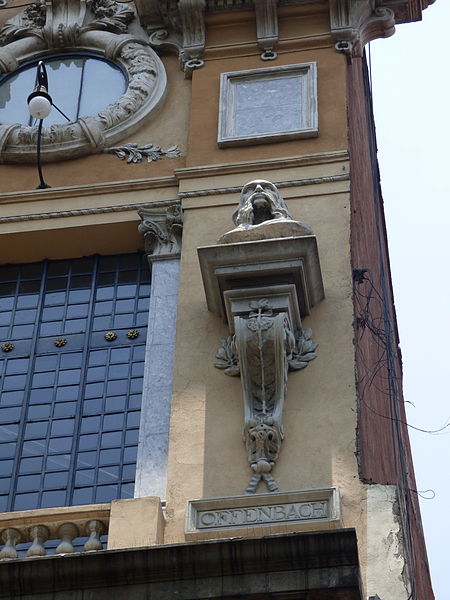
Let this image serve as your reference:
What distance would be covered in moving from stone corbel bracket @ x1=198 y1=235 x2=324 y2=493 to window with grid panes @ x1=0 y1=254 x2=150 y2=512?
1.31 meters

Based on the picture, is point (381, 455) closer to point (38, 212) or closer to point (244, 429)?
point (244, 429)

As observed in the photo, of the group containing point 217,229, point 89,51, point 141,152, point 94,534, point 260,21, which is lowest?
point 94,534

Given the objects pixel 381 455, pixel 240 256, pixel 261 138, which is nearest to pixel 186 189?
pixel 261 138

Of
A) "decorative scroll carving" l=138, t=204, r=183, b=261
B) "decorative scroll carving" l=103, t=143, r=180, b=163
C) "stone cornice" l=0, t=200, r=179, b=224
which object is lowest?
"decorative scroll carving" l=138, t=204, r=183, b=261

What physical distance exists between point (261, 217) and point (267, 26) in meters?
3.98

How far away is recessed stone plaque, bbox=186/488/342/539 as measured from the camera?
44.5ft

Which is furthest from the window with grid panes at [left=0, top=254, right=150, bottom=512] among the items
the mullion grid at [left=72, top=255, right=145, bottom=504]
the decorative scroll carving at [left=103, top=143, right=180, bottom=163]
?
the decorative scroll carving at [left=103, top=143, right=180, bottom=163]

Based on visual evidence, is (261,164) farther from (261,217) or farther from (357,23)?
(357,23)

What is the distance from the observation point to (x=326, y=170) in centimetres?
1700

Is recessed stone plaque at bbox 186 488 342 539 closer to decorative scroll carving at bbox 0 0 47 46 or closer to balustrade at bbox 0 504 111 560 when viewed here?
balustrade at bbox 0 504 111 560

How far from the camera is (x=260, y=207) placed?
1591cm

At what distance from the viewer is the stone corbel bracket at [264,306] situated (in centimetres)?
1464

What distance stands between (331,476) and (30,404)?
11.6ft

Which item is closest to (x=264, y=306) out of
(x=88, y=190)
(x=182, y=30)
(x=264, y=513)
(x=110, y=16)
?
(x=264, y=513)
